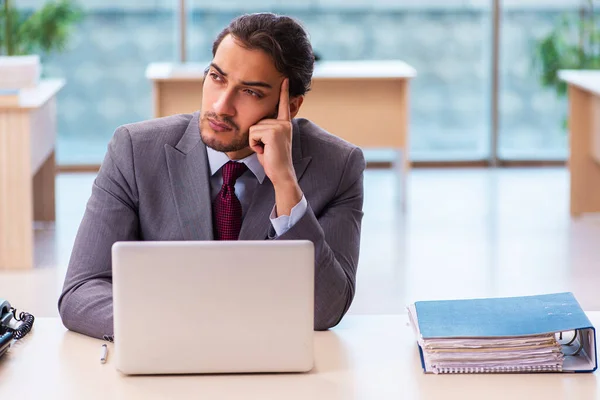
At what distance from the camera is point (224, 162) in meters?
2.28

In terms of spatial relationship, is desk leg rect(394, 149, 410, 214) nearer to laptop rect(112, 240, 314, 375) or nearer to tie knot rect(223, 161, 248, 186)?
tie knot rect(223, 161, 248, 186)

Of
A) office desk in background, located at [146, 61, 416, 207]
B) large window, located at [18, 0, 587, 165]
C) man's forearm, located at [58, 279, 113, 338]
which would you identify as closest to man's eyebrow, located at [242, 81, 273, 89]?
man's forearm, located at [58, 279, 113, 338]

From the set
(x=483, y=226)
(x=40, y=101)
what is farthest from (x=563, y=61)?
(x=40, y=101)

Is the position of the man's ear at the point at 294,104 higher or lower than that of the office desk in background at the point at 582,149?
higher

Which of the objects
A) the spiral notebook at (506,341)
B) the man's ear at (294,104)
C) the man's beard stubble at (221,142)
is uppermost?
the man's ear at (294,104)

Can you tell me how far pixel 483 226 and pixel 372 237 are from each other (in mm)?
669

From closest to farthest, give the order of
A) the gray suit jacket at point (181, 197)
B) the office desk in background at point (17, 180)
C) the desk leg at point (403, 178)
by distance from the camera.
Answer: the gray suit jacket at point (181, 197) → the office desk in background at point (17, 180) → the desk leg at point (403, 178)

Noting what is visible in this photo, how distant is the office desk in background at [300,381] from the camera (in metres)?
1.61

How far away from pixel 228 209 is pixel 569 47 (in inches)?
219

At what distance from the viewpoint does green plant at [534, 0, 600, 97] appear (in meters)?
7.20

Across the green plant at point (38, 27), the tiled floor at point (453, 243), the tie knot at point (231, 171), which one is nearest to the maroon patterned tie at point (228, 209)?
the tie knot at point (231, 171)

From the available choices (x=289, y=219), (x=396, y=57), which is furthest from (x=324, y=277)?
(x=396, y=57)

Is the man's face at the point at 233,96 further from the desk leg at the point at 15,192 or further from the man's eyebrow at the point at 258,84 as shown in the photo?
the desk leg at the point at 15,192

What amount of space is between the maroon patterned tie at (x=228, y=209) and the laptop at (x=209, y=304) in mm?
630
